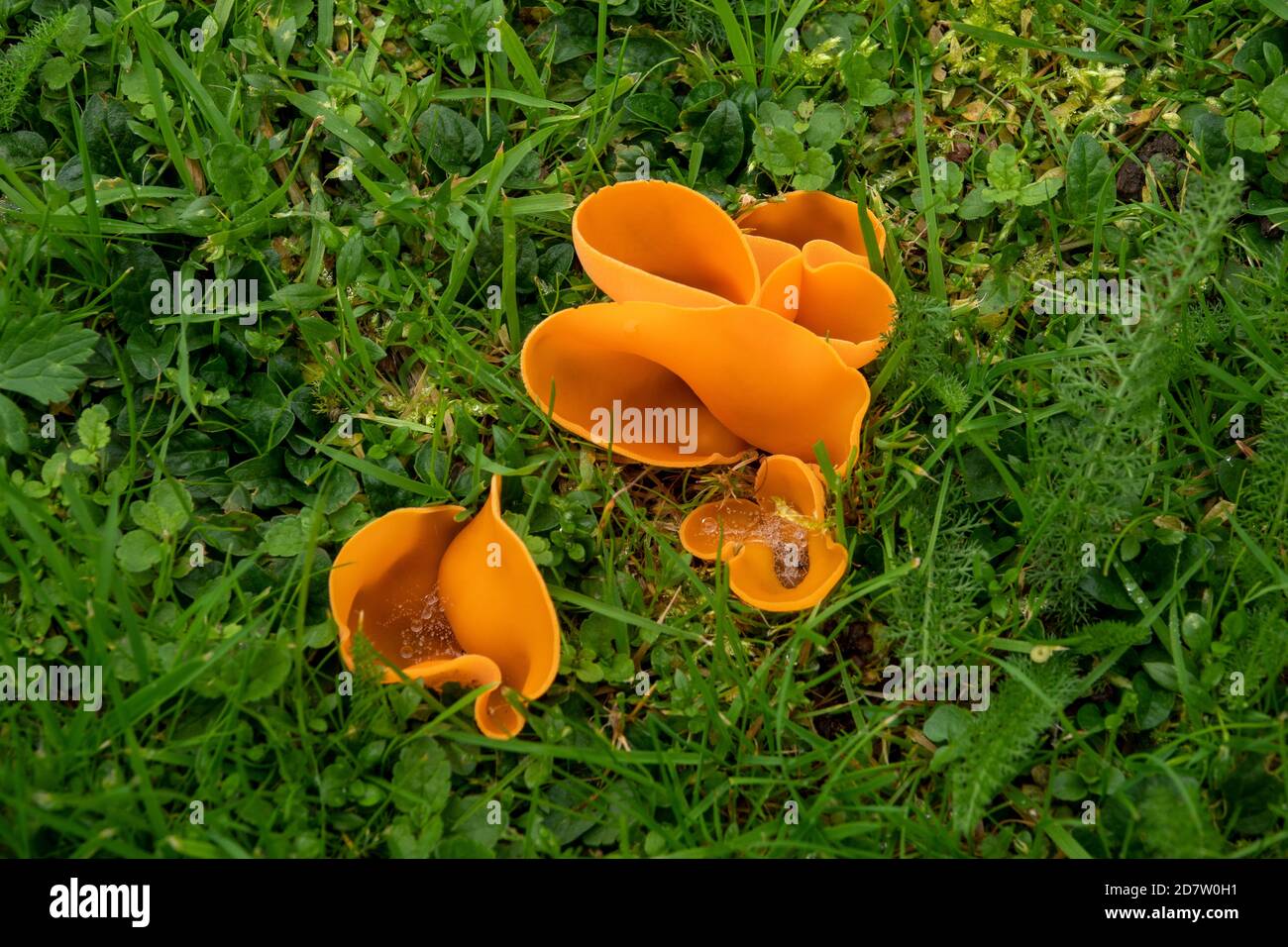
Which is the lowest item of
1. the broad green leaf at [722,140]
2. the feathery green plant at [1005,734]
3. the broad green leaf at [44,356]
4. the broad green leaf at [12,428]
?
the feathery green plant at [1005,734]

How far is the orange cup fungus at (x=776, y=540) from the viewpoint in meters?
2.82

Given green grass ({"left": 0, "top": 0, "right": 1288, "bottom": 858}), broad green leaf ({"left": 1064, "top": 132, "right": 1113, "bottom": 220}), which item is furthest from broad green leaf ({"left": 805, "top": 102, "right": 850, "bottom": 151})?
broad green leaf ({"left": 1064, "top": 132, "right": 1113, "bottom": 220})

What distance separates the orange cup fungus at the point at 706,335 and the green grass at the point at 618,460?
15 cm

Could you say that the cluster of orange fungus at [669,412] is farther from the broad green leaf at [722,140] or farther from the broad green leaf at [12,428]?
the broad green leaf at [12,428]

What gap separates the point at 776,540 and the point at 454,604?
896 millimetres

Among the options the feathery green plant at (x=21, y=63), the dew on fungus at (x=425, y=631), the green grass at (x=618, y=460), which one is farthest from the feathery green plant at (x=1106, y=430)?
the feathery green plant at (x=21, y=63)

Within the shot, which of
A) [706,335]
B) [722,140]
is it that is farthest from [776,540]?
[722,140]

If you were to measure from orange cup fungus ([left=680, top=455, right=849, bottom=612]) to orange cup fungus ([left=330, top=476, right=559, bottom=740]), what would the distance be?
534mm

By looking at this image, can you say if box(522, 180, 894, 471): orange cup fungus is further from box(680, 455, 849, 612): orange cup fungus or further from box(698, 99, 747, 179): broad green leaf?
box(698, 99, 747, 179): broad green leaf

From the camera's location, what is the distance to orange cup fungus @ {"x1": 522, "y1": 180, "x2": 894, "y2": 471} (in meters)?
2.74

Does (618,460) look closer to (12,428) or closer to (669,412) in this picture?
(669,412)

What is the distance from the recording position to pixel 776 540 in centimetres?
298
